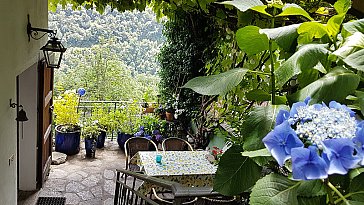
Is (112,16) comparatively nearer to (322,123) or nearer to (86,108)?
(86,108)

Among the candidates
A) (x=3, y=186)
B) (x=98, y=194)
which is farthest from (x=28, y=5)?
(x=98, y=194)

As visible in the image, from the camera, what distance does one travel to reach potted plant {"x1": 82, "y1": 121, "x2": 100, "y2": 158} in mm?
7305

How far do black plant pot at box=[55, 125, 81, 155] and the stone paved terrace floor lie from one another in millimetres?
143

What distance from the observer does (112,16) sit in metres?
9.66

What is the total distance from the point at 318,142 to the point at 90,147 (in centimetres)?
701

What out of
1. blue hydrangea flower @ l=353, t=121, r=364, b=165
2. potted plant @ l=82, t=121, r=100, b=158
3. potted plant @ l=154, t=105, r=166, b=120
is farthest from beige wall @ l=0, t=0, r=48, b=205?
potted plant @ l=154, t=105, r=166, b=120

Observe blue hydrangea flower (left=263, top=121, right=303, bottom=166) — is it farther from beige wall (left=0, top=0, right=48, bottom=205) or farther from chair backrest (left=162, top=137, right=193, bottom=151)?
chair backrest (left=162, top=137, right=193, bottom=151)

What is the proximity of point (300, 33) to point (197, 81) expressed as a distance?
249 millimetres

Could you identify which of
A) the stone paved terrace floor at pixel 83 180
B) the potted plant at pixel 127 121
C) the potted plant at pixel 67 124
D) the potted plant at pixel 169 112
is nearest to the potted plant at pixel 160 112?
the potted plant at pixel 169 112

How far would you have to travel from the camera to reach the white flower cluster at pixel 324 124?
59 cm

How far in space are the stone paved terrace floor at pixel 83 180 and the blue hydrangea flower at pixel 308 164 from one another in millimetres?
5245

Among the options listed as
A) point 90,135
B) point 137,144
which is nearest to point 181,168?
point 137,144

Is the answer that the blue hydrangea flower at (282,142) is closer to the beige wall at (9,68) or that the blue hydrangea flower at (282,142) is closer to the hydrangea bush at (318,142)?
the hydrangea bush at (318,142)

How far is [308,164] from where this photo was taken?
0.58 m
